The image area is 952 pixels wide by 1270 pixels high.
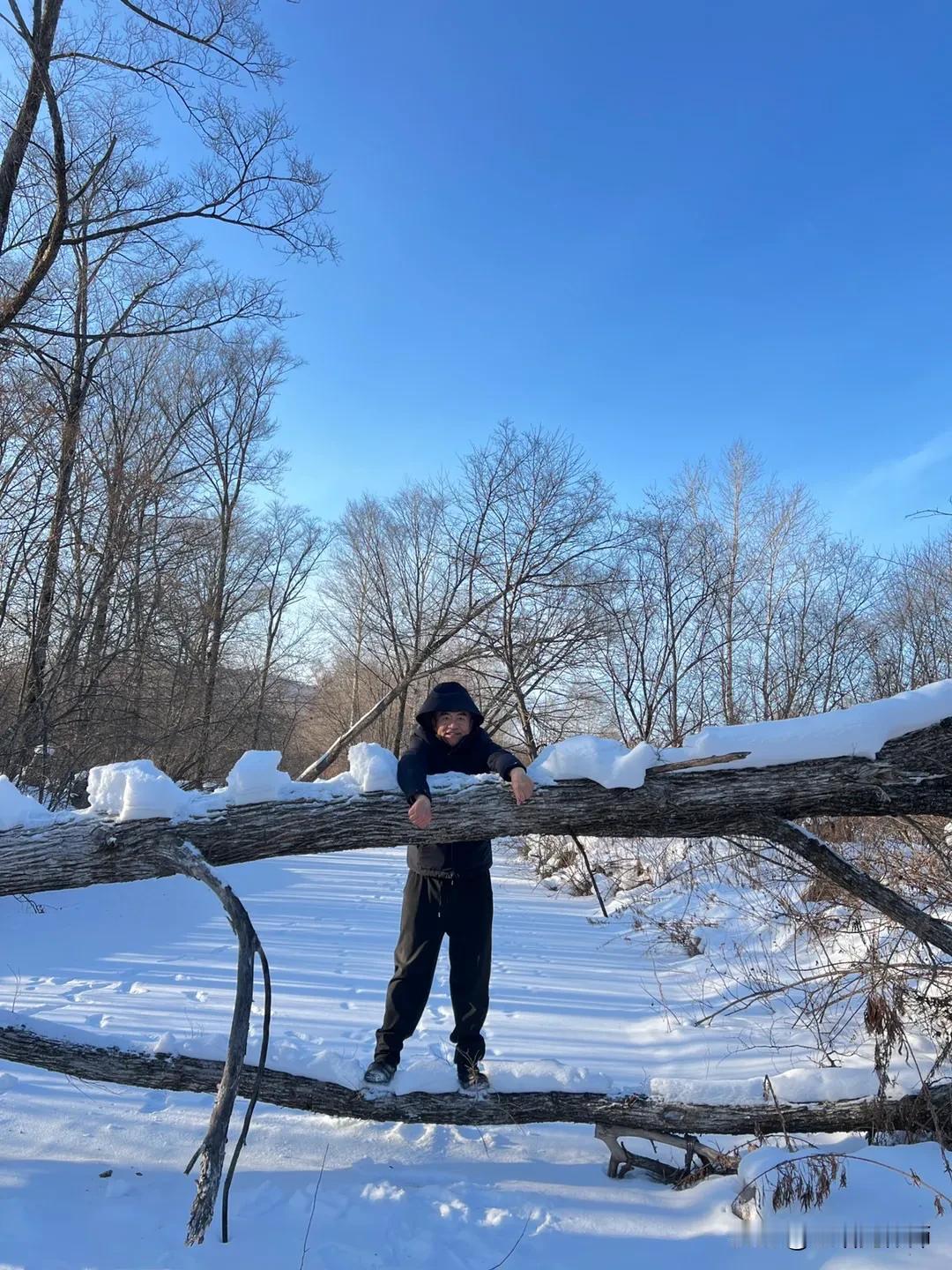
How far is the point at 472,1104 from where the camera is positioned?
3412 mm

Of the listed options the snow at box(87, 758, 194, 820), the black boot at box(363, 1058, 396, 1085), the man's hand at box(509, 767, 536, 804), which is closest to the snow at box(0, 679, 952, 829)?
the snow at box(87, 758, 194, 820)

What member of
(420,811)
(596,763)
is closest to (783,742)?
(596,763)

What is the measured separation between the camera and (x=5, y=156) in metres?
7.68

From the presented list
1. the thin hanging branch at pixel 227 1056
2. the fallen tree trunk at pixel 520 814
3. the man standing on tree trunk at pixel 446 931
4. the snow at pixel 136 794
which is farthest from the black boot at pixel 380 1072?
the snow at pixel 136 794

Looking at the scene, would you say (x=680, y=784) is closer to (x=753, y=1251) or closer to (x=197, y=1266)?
(x=753, y=1251)

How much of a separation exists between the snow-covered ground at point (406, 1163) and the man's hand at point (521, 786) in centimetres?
139

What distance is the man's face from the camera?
3893 millimetres

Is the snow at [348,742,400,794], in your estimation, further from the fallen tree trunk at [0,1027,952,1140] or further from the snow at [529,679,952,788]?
the fallen tree trunk at [0,1027,952,1140]

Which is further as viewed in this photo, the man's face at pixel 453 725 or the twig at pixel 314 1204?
the man's face at pixel 453 725

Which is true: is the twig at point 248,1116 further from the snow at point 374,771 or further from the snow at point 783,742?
the snow at point 783,742

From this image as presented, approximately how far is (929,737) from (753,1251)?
204cm

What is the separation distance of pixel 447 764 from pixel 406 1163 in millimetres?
1751

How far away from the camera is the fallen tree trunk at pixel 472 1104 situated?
3.32 meters

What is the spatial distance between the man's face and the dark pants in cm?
67
